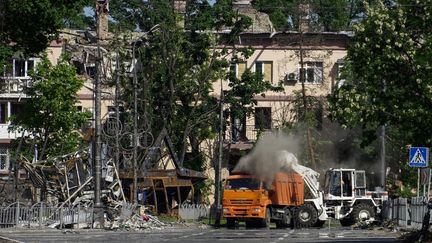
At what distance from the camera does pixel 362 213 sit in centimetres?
4812

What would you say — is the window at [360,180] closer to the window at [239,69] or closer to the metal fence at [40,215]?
the metal fence at [40,215]

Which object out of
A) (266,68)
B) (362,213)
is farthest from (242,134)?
(362,213)

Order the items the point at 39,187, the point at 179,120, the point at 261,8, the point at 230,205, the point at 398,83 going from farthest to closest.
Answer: the point at 261,8 → the point at 179,120 → the point at 39,187 → the point at 230,205 → the point at 398,83

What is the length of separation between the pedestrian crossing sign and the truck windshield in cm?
1204

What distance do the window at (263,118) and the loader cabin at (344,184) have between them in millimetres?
18578

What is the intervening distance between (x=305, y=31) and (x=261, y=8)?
31.2 ft

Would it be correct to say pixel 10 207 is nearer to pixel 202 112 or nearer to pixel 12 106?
pixel 202 112

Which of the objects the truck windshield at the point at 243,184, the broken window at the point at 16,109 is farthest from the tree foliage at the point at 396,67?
the broken window at the point at 16,109

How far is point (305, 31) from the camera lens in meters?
70.8

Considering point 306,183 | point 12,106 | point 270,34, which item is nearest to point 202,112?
point 270,34

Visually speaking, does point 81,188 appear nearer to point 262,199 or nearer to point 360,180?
point 262,199

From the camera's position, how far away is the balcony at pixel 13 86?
6931 cm

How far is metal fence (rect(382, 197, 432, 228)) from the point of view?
1494 inches

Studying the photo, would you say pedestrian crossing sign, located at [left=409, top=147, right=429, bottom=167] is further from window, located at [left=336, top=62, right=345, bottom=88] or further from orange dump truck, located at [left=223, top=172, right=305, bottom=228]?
window, located at [left=336, top=62, right=345, bottom=88]
